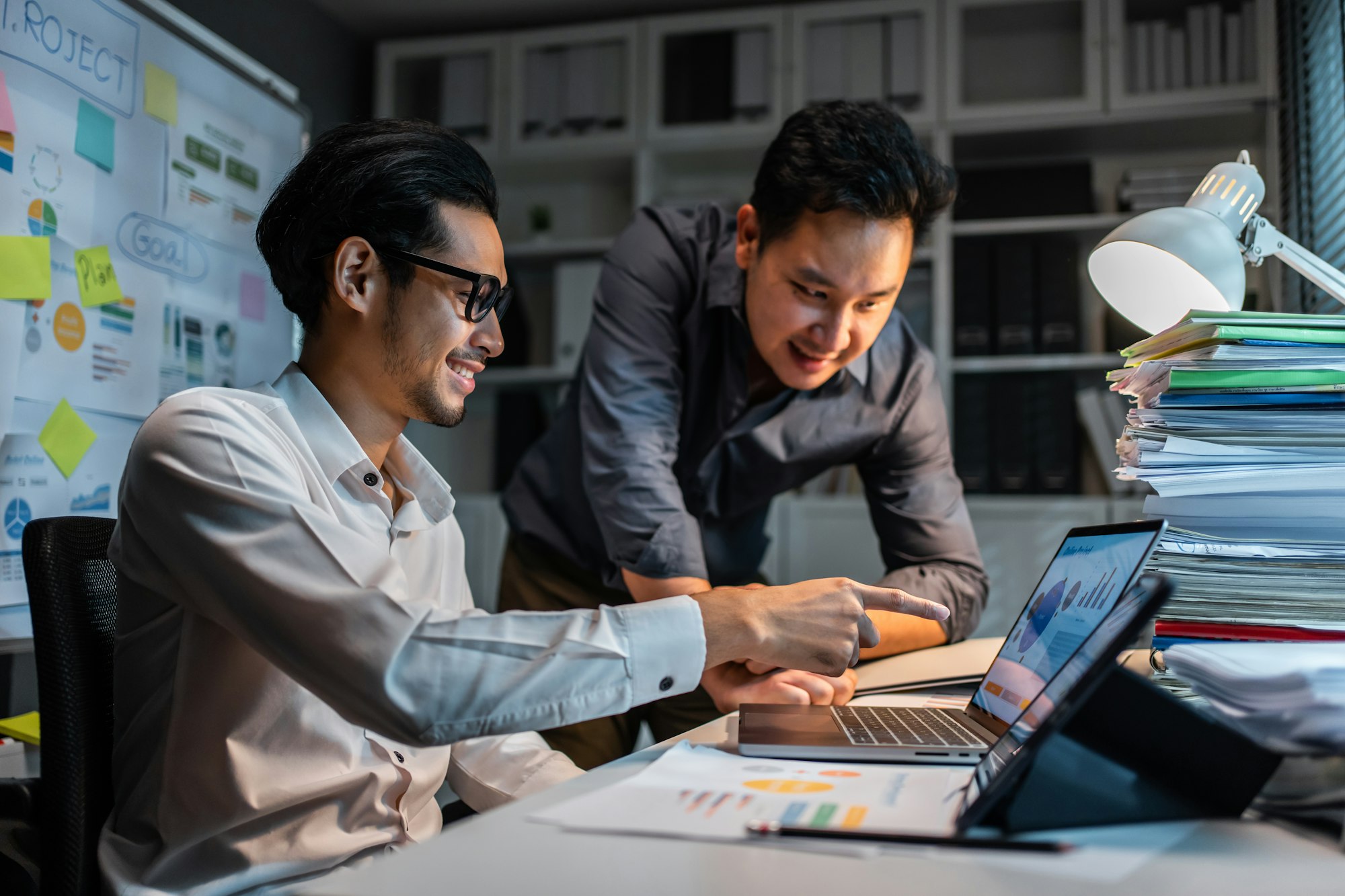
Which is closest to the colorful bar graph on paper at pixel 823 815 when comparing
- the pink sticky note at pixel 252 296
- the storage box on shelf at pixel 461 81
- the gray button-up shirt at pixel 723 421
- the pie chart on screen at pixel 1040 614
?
the pie chart on screen at pixel 1040 614

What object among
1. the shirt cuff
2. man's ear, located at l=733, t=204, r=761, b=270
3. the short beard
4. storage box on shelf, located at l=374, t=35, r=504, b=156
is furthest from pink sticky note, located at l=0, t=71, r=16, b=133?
the shirt cuff

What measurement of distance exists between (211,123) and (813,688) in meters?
2.10

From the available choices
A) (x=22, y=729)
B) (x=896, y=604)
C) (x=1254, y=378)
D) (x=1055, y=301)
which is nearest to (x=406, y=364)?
(x=896, y=604)

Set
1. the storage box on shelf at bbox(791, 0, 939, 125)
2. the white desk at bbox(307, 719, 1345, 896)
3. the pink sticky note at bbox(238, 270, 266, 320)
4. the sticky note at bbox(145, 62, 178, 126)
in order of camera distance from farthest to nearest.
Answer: the storage box on shelf at bbox(791, 0, 939, 125) < the pink sticky note at bbox(238, 270, 266, 320) < the sticky note at bbox(145, 62, 178, 126) < the white desk at bbox(307, 719, 1345, 896)

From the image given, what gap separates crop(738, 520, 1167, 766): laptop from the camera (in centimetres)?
76

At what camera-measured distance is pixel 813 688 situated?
1.08 metres

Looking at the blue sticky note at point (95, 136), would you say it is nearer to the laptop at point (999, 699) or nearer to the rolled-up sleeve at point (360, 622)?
the rolled-up sleeve at point (360, 622)

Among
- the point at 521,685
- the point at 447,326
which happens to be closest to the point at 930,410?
the point at 447,326

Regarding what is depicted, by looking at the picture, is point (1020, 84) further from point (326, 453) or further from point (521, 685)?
point (521, 685)

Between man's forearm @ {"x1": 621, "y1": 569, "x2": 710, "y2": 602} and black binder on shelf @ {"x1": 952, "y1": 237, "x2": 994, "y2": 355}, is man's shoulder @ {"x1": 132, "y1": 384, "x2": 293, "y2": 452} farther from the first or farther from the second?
black binder on shelf @ {"x1": 952, "y1": 237, "x2": 994, "y2": 355}

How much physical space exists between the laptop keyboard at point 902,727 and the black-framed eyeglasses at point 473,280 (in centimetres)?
55

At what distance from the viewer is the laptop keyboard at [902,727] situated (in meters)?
0.81

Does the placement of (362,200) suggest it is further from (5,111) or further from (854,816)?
(5,111)

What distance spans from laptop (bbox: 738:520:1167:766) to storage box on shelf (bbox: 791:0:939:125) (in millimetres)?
2341
